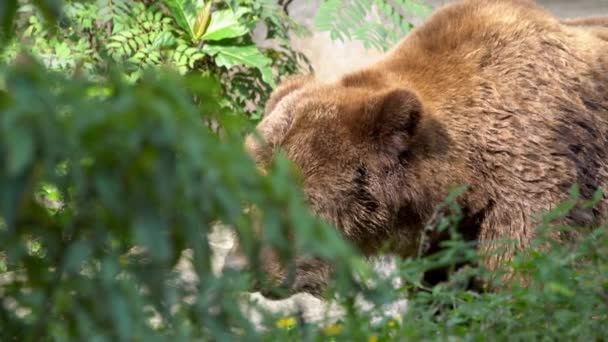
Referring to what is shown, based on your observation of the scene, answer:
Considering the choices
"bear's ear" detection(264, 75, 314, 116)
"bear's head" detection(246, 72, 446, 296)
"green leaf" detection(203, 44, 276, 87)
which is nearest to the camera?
"bear's head" detection(246, 72, 446, 296)

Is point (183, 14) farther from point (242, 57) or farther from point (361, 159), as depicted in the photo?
point (361, 159)

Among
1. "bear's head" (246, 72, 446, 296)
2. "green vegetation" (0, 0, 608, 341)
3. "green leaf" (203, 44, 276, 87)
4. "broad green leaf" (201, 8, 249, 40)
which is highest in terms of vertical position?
"green vegetation" (0, 0, 608, 341)

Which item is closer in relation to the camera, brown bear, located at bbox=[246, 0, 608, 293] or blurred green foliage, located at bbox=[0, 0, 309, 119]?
brown bear, located at bbox=[246, 0, 608, 293]

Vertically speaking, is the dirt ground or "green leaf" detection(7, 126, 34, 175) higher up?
"green leaf" detection(7, 126, 34, 175)

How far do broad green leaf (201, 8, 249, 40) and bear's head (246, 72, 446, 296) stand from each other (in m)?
3.35

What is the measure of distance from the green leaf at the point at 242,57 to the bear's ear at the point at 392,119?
124 inches

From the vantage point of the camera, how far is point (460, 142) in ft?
15.5

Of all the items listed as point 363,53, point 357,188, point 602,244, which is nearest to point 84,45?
point 363,53

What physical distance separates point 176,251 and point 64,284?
0.23 metres

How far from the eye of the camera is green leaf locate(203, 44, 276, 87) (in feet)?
25.5

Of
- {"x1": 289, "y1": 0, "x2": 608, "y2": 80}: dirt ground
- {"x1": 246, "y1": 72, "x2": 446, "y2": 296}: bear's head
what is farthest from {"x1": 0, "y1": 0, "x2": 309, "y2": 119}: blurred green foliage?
{"x1": 246, "y1": 72, "x2": 446, "y2": 296}: bear's head

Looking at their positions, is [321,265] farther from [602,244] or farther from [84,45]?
[84,45]

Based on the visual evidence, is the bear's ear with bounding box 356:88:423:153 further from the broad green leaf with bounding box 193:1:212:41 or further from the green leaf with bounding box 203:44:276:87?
the broad green leaf with bounding box 193:1:212:41

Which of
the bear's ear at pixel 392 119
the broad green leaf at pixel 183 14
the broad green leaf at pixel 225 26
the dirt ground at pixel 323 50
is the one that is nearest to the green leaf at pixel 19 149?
the bear's ear at pixel 392 119
